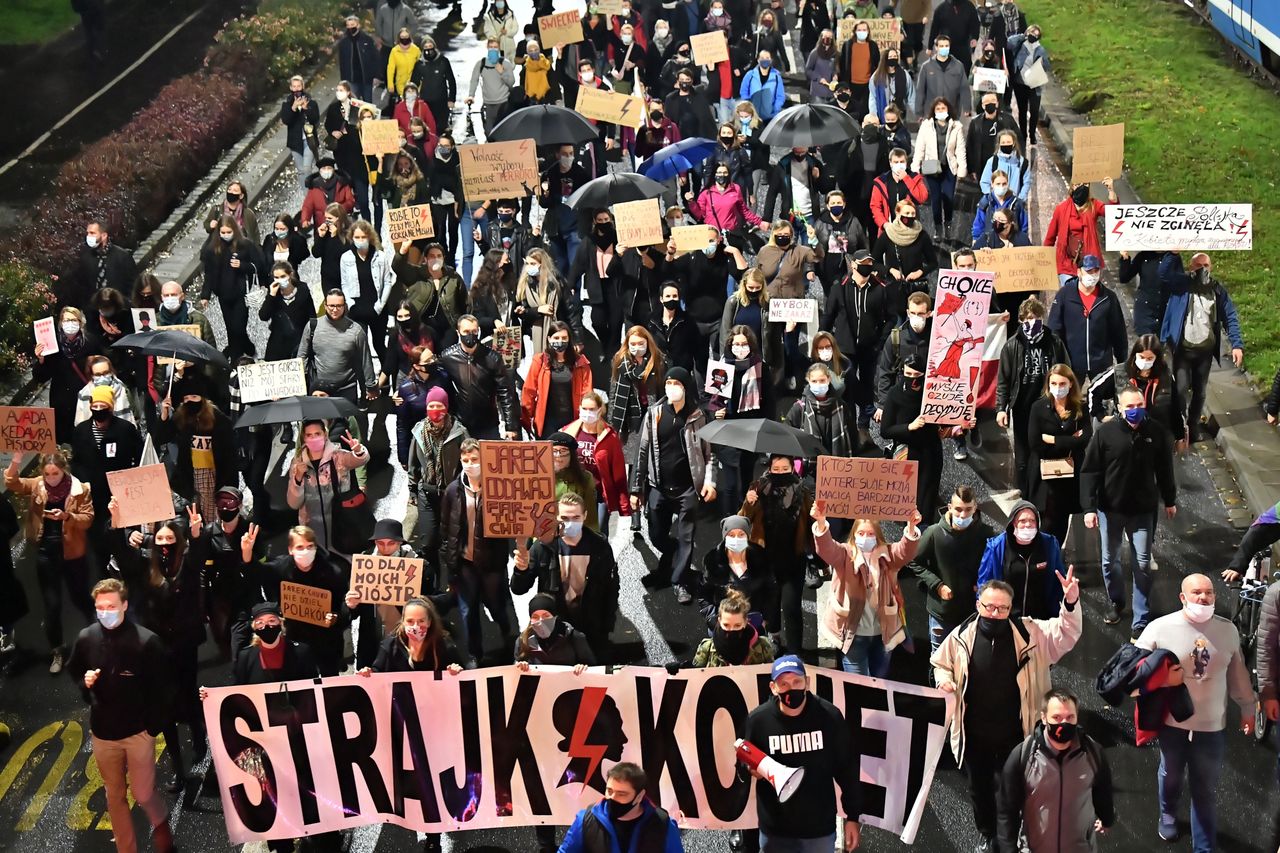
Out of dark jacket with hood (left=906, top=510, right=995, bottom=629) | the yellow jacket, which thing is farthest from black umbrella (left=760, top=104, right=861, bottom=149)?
dark jacket with hood (left=906, top=510, right=995, bottom=629)

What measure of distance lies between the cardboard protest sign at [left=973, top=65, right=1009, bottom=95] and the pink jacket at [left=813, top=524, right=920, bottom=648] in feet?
38.4

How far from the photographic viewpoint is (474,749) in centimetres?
1036

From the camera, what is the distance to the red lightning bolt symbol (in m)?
10.3

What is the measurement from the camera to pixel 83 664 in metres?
10.1

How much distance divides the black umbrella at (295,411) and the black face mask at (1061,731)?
19.9 feet

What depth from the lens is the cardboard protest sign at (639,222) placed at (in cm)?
1611

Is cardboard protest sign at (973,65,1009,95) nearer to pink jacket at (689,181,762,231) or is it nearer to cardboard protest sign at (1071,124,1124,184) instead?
cardboard protest sign at (1071,124,1124,184)

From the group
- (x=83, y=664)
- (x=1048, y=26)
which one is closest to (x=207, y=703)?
(x=83, y=664)

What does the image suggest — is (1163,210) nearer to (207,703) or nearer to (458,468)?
(458,468)

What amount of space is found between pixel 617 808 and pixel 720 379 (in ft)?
19.8

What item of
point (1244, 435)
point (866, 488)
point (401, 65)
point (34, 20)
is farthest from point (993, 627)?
point (34, 20)

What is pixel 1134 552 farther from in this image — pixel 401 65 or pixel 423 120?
pixel 401 65

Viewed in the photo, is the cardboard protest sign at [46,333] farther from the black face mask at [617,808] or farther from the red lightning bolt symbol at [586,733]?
the black face mask at [617,808]

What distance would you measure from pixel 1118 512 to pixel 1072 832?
374 centimetres
